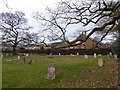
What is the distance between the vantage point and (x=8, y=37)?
64.0 metres

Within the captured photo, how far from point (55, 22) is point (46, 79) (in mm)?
3823

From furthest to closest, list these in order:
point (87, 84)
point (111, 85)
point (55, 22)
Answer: point (55, 22), point (87, 84), point (111, 85)

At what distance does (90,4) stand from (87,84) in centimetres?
470

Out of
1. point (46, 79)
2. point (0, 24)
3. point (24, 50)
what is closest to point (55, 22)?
point (46, 79)

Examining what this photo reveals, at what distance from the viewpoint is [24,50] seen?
69.9 metres

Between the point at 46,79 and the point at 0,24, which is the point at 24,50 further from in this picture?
the point at 46,79

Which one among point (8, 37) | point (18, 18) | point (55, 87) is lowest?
point (55, 87)

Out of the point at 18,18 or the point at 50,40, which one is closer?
the point at 50,40

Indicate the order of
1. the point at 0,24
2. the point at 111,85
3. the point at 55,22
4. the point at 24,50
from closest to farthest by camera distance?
the point at 111,85, the point at 55,22, the point at 0,24, the point at 24,50

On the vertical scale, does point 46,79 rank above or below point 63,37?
below

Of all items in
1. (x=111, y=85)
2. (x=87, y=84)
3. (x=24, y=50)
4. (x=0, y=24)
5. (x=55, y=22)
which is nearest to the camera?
(x=111, y=85)

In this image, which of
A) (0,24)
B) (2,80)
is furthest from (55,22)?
(0,24)

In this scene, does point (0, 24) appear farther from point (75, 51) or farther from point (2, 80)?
point (2, 80)

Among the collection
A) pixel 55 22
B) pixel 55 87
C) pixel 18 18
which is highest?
pixel 18 18
